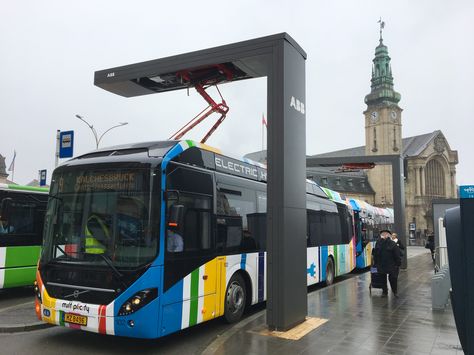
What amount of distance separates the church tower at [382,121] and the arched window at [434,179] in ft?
23.5

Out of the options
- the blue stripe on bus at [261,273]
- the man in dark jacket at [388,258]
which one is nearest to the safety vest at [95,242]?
the blue stripe on bus at [261,273]

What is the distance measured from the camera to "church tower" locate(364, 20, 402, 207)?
9262cm

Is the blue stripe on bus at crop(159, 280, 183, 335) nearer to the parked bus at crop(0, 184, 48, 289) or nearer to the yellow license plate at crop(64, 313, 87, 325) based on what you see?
the yellow license plate at crop(64, 313, 87, 325)

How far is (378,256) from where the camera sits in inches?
462

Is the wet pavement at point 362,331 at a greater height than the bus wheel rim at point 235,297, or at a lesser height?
lesser

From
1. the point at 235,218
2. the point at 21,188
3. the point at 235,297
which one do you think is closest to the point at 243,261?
the point at 235,297

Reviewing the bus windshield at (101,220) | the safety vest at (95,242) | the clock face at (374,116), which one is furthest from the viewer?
the clock face at (374,116)

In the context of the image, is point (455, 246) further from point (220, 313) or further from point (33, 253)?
point (33, 253)

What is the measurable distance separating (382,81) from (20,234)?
93.3m

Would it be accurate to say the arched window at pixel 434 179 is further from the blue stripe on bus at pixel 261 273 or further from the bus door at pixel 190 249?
the bus door at pixel 190 249

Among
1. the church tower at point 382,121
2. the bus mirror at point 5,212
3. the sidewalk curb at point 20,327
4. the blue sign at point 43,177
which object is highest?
the church tower at point 382,121

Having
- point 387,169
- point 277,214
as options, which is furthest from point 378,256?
point 387,169

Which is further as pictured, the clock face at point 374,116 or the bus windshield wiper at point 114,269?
the clock face at point 374,116

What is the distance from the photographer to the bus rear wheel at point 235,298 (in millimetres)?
8328
